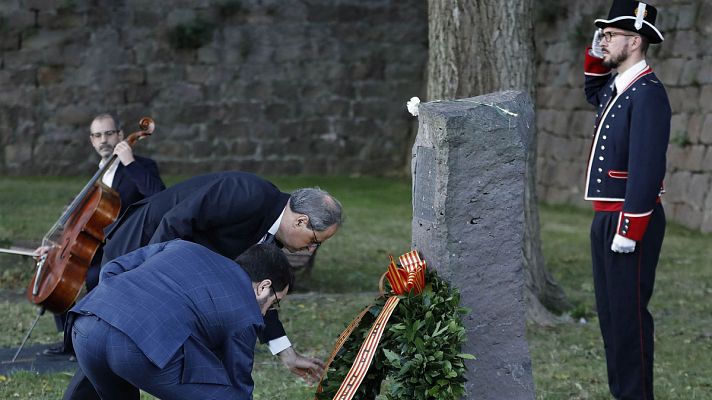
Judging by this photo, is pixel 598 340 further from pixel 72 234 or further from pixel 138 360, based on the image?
pixel 138 360

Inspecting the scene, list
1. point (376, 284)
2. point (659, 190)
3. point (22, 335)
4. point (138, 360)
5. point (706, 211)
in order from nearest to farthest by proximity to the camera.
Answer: point (138, 360) < point (659, 190) < point (22, 335) < point (376, 284) < point (706, 211)

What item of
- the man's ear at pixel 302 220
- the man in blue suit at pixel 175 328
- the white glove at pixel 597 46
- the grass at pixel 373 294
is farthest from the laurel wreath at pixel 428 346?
the white glove at pixel 597 46

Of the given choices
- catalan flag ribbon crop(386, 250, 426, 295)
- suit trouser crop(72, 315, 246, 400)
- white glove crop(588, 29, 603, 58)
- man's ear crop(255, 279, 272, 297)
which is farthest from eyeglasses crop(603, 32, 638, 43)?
suit trouser crop(72, 315, 246, 400)

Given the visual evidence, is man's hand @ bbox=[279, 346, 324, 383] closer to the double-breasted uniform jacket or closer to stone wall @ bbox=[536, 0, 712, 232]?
the double-breasted uniform jacket

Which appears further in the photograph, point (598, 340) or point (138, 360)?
point (598, 340)

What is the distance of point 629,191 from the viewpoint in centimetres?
492

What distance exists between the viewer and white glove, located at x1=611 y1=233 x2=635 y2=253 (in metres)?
4.91

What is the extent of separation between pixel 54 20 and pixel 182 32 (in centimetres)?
155

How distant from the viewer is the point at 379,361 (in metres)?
4.28

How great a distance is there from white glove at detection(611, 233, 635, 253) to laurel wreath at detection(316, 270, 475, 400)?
1.04 m

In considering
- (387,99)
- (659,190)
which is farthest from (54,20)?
(659,190)

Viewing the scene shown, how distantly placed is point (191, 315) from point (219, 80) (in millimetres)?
11464

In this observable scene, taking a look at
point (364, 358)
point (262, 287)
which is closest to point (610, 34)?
point (364, 358)

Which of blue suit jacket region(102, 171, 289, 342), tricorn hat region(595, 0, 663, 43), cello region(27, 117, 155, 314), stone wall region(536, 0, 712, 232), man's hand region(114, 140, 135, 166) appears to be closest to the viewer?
blue suit jacket region(102, 171, 289, 342)
